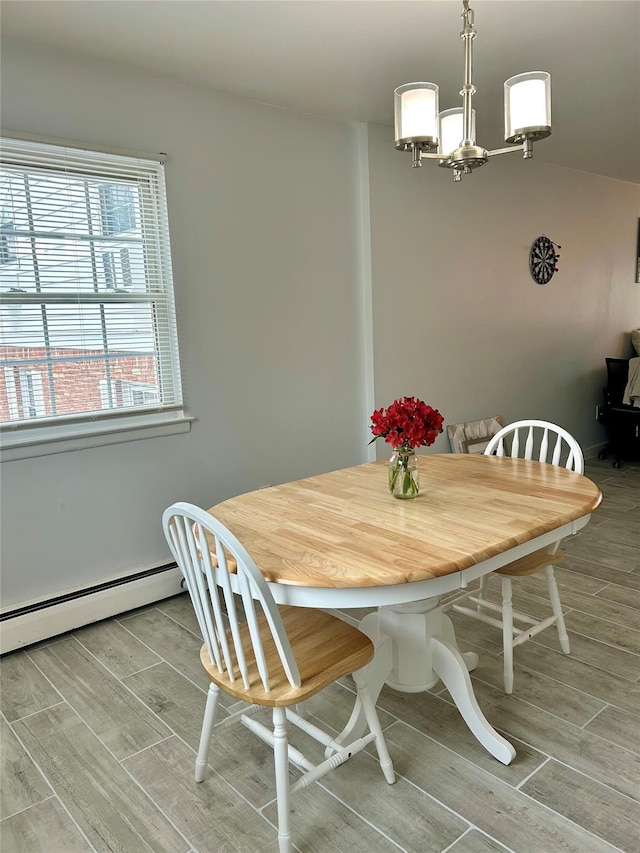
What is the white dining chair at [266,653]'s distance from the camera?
142 centimetres

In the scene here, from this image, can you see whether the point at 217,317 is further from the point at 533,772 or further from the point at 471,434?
the point at 533,772

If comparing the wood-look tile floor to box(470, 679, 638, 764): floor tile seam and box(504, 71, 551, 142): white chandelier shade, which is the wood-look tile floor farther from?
box(504, 71, 551, 142): white chandelier shade

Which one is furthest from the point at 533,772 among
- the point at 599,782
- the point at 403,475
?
the point at 403,475

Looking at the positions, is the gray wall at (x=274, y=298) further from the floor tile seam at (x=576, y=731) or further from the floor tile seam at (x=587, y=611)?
the floor tile seam at (x=576, y=731)

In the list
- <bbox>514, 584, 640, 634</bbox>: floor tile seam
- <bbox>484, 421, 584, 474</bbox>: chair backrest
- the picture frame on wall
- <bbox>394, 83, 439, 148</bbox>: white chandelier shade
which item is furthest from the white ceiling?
<bbox>514, 584, 640, 634</bbox>: floor tile seam

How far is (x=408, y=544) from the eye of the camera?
1.67 meters

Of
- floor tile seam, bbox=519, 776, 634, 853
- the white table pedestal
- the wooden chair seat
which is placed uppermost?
the wooden chair seat

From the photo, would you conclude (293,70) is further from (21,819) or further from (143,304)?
(21,819)

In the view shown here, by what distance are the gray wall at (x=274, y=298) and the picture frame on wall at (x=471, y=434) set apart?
10 centimetres

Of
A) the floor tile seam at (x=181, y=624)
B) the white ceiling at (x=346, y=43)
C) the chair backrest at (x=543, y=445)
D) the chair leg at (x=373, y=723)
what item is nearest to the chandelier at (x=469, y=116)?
the white ceiling at (x=346, y=43)

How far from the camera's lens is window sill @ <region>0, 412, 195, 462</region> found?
8.42ft

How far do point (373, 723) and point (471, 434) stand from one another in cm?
288

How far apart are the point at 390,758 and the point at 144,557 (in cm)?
161

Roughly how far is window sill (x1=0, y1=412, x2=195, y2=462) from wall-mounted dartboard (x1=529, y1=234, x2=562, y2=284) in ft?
10.4
